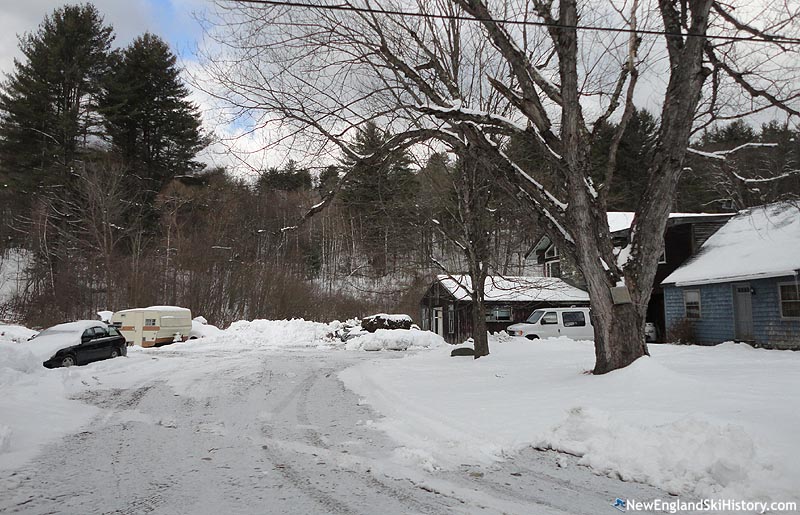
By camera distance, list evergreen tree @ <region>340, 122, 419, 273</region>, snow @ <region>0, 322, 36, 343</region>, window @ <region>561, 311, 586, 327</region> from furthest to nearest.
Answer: window @ <region>561, 311, 586, 327</region>
snow @ <region>0, 322, 36, 343</region>
evergreen tree @ <region>340, 122, 419, 273</region>

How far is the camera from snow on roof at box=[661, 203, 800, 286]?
1889cm

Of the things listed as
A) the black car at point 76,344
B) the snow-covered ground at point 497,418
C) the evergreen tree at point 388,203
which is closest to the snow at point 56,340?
the black car at point 76,344

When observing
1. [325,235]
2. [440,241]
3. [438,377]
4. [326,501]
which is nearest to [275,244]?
[325,235]

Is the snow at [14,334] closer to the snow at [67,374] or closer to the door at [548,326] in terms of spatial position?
the snow at [67,374]

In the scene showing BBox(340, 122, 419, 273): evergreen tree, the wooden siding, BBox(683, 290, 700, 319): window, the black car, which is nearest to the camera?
BBox(340, 122, 419, 273): evergreen tree

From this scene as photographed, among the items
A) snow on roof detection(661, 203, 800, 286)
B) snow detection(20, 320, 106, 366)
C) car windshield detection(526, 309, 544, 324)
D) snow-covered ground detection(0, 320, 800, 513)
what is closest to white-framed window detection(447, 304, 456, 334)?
car windshield detection(526, 309, 544, 324)

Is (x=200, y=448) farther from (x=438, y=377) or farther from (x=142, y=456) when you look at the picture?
(x=438, y=377)

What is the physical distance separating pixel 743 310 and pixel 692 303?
7.81 feet

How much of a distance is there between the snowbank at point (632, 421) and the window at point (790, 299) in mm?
8817

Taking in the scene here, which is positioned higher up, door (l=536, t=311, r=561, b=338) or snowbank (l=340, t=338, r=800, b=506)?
door (l=536, t=311, r=561, b=338)

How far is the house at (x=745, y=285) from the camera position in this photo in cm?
1880

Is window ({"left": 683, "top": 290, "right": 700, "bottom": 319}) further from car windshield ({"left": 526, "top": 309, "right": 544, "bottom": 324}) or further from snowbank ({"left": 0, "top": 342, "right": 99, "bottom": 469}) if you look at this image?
snowbank ({"left": 0, "top": 342, "right": 99, "bottom": 469})

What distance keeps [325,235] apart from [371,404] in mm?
40070

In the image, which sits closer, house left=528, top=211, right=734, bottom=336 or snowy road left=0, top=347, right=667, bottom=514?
snowy road left=0, top=347, right=667, bottom=514
